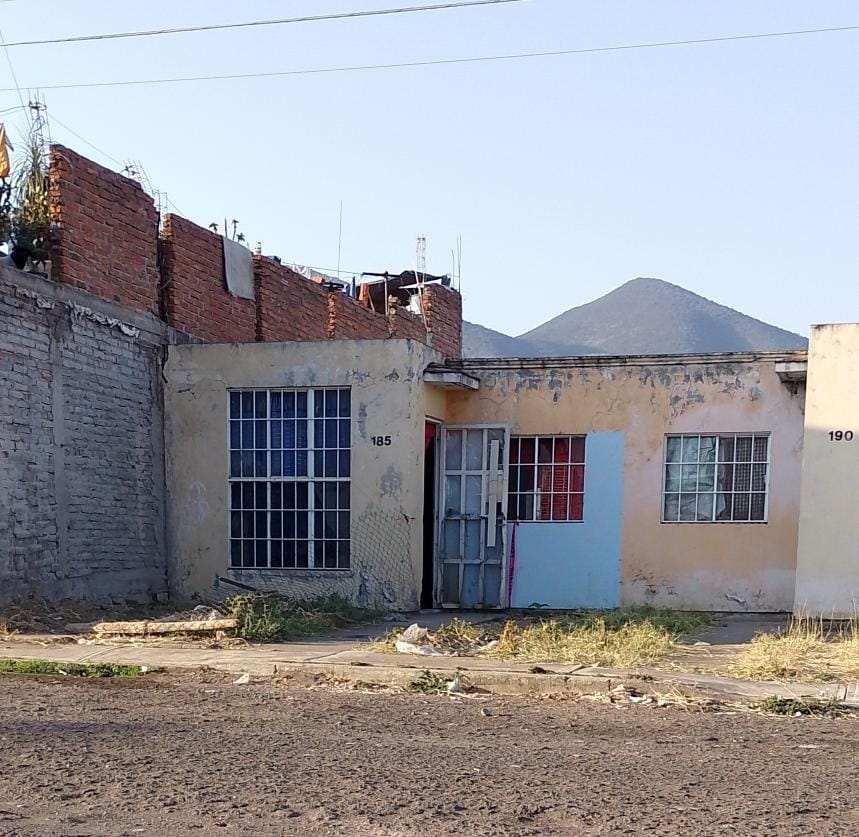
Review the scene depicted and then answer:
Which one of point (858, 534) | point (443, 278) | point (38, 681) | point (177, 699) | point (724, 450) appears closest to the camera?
point (177, 699)

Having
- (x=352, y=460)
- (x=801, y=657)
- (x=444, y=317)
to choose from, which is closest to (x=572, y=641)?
(x=801, y=657)

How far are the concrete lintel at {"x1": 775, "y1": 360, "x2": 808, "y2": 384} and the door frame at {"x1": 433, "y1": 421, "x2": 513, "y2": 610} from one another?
369 cm

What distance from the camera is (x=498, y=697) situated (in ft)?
26.8

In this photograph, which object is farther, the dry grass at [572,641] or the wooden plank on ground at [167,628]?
the wooden plank on ground at [167,628]

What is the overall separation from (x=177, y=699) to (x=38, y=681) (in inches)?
60.6

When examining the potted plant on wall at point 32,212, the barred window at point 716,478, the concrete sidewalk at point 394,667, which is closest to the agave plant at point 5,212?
the potted plant on wall at point 32,212

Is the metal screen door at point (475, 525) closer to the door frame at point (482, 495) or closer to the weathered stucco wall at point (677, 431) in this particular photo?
the door frame at point (482, 495)

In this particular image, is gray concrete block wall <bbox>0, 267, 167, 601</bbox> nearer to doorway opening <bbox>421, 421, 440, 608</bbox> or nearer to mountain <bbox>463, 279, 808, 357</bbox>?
doorway opening <bbox>421, 421, 440, 608</bbox>

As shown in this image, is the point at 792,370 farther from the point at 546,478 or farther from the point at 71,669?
the point at 71,669

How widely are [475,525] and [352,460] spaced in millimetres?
2058

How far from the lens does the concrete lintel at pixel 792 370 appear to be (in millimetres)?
13212

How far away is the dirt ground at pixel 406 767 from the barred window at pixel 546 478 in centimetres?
660

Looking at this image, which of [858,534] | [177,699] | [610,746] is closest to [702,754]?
[610,746]

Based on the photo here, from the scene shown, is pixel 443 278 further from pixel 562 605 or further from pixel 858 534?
pixel 858 534
